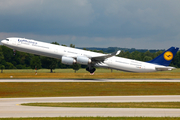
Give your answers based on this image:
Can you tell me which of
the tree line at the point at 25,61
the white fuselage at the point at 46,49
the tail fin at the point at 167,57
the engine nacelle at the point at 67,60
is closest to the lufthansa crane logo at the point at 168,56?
the tail fin at the point at 167,57

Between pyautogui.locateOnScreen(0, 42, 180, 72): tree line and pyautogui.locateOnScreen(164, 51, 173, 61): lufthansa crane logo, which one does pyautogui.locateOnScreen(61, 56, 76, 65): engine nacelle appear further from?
pyautogui.locateOnScreen(0, 42, 180, 72): tree line

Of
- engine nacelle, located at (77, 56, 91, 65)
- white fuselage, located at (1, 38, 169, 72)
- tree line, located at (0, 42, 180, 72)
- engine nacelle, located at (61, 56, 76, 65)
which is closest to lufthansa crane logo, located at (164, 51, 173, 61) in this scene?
white fuselage, located at (1, 38, 169, 72)

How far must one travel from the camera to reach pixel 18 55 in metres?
141

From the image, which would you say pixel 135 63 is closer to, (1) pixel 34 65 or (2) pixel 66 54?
(2) pixel 66 54

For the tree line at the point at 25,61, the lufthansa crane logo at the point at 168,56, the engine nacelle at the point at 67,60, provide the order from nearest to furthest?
1. the engine nacelle at the point at 67,60
2. the lufthansa crane logo at the point at 168,56
3. the tree line at the point at 25,61

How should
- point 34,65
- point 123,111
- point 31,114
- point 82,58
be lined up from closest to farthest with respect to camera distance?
point 31,114
point 123,111
point 82,58
point 34,65

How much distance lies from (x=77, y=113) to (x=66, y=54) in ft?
111

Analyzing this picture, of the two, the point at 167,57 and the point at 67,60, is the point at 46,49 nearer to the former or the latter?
the point at 67,60

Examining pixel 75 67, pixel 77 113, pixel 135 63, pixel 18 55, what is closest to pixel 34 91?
pixel 77 113

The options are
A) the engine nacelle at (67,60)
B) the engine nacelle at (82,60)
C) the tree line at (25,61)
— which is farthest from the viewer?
the tree line at (25,61)

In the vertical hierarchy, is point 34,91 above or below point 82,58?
below

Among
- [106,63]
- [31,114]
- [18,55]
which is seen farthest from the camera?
[18,55]

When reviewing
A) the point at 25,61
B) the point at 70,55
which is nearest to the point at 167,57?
the point at 70,55

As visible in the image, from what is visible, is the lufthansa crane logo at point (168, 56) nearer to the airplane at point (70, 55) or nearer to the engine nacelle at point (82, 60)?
the airplane at point (70, 55)
